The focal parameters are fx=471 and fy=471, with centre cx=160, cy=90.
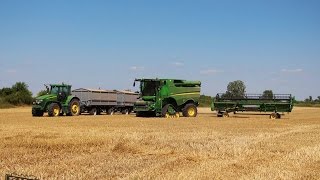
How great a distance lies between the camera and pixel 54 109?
31.3 meters

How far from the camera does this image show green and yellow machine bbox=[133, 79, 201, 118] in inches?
1199

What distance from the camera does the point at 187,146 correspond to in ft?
39.6

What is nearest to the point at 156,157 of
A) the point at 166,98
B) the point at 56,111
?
the point at 166,98

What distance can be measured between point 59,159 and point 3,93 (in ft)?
172

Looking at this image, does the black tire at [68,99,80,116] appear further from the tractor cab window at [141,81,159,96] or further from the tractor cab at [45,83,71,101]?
the tractor cab window at [141,81,159,96]

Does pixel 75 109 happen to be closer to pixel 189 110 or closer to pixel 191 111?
pixel 189 110

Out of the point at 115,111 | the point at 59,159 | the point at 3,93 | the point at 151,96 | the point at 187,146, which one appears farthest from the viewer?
the point at 3,93

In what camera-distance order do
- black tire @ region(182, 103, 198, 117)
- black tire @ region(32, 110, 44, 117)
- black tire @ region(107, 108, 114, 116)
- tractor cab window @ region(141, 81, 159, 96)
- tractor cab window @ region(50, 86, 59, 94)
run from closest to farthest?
tractor cab window @ region(141, 81, 159, 96) → black tire @ region(32, 110, 44, 117) → black tire @ region(182, 103, 198, 117) → tractor cab window @ region(50, 86, 59, 94) → black tire @ region(107, 108, 114, 116)

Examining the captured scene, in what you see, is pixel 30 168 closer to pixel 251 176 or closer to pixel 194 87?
pixel 251 176

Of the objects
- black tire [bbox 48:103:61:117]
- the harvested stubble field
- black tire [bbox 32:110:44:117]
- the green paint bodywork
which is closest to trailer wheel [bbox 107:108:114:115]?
the green paint bodywork

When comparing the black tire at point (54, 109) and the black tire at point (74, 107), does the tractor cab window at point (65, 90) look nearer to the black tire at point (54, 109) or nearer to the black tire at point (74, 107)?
the black tire at point (74, 107)

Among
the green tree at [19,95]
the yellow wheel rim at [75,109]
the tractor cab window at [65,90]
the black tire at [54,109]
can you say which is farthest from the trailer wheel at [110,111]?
the green tree at [19,95]

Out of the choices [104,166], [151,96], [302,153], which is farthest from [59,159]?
[151,96]

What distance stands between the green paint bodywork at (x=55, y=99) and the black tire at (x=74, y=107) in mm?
265
